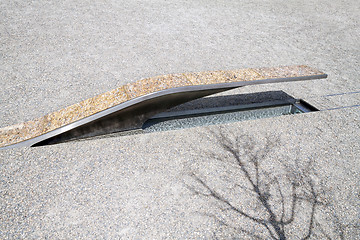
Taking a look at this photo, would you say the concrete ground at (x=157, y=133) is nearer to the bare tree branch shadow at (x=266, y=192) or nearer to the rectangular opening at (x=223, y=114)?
the bare tree branch shadow at (x=266, y=192)

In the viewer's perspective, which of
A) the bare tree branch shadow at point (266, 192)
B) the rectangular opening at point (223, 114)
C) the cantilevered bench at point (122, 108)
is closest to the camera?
the bare tree branch shadow at point (266, 192)

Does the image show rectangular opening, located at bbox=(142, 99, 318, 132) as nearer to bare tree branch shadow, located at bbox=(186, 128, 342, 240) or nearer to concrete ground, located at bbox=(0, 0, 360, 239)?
concrete ground, located at bbox=(0, 0, 360, 239)

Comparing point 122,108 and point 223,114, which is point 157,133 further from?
point 223,114

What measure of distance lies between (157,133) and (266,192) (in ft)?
5.45

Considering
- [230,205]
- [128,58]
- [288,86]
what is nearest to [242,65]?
[288,86]

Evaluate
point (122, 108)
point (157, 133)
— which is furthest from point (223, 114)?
point (122, 108)

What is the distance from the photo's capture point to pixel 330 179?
3.37 meters

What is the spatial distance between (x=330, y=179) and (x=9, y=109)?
449 cm

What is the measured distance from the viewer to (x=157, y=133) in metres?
4.14

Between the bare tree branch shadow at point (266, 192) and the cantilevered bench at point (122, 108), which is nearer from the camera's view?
the bare tree branch shadow at point (266, 192)

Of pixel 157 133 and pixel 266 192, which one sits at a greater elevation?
pixel 266 192

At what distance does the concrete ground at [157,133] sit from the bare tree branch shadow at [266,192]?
0.03 meters

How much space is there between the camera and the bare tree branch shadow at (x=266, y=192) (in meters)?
2.81

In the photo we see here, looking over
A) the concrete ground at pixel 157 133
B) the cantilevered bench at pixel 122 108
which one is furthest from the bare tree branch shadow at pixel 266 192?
the cantilevered bench at pixel 122 108
